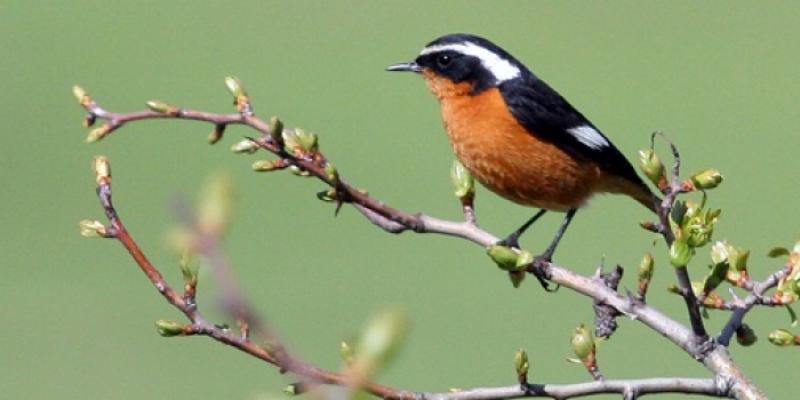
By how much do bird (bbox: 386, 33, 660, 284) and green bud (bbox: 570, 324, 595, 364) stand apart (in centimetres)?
181

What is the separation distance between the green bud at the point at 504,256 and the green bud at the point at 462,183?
53 cm

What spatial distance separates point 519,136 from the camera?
13.3 ft

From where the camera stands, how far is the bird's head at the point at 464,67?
166 inches

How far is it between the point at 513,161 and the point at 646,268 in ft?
6.38

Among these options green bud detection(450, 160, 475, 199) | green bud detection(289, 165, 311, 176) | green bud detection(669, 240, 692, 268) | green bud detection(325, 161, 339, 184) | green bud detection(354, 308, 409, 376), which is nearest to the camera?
green bud detection(354, 308, 409, 376)

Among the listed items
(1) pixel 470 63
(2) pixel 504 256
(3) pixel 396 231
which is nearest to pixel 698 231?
(2) pixel 504 256

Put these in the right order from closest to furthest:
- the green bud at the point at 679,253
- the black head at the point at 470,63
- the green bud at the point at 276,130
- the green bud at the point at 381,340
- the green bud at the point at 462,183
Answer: the green bud at the point at 381,340 < the green bud at the point at 679,253 < the green bud at the point at 276,130 < the green bud at the point at 462,183 < the black head at the point at 470,63

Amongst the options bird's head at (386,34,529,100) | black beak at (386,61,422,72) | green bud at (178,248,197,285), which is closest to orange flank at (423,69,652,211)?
bird's head at (386,34,529,100)

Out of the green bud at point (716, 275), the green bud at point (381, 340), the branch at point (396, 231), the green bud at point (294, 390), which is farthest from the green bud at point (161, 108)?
the green bud at point (381, 340)

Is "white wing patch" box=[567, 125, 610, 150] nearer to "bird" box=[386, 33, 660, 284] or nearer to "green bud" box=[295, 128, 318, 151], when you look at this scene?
"bird" box=[386, 33, 660, 284]

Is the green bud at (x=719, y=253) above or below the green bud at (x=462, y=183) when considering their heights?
above

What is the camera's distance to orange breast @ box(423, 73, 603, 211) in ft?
12.8

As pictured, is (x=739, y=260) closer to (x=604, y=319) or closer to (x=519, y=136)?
(x=604, y=319)

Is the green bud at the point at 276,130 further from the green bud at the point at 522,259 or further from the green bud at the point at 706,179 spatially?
the green bud at the point at 706,179
